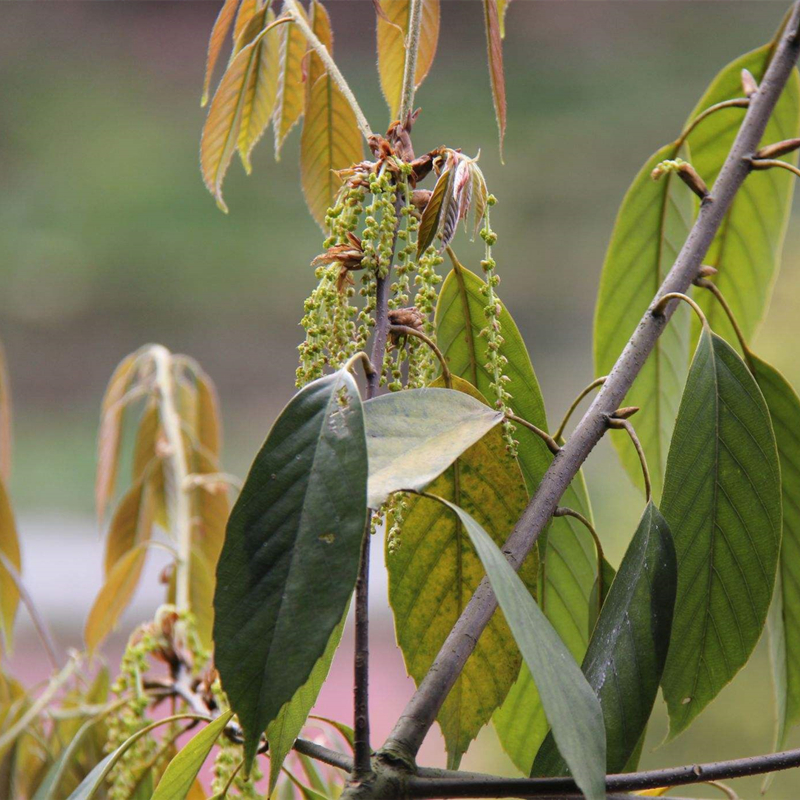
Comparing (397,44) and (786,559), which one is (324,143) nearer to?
(397,44)

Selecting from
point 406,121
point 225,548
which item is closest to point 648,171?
point 406,121

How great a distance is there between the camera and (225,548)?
0.91 ft

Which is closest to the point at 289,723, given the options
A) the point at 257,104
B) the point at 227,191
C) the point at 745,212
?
the point at 257,104

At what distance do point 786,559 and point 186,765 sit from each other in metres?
0.28

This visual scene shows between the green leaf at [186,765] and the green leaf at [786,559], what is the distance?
247 millimetres

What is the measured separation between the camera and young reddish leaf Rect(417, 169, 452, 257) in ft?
1.02

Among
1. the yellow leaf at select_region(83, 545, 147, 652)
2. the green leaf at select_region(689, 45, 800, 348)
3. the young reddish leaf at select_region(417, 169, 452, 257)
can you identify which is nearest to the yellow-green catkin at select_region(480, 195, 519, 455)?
the young reddish leaf at select_region(417, 169, 452, 257)

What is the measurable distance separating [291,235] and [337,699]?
3.73m

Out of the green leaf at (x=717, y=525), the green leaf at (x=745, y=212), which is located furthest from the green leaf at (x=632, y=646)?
the green leaf at (x=745, y=212)

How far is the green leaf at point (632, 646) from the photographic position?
1.11 feet

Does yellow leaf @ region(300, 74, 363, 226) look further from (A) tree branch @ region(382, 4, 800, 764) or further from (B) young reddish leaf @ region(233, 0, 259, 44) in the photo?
(A) tree branch @ region(382, 4, 800, 764)

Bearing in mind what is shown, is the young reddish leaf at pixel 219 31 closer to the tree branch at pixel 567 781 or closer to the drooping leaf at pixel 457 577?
the drooping leaf at pixel 457 577

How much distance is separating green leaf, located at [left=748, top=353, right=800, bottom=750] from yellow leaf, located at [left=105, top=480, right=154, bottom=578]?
48 centimetres

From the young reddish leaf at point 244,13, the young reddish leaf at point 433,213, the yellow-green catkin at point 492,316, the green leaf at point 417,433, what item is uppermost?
the young reddish leaf at point 244,13
